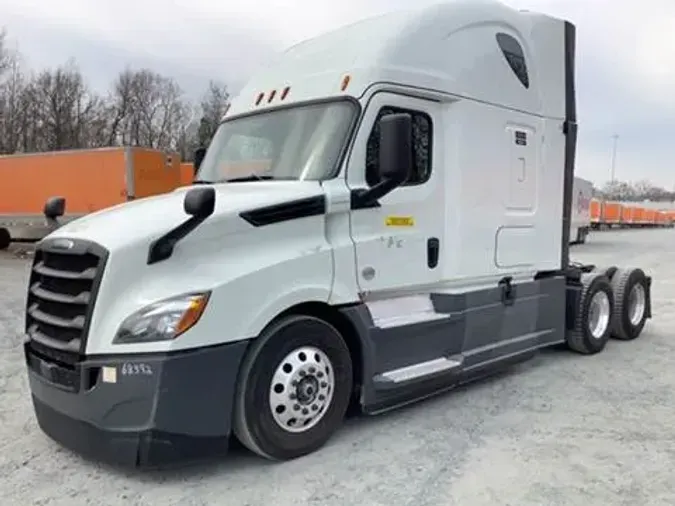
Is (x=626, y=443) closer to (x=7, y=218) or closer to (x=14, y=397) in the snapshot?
(x=14, y=397)

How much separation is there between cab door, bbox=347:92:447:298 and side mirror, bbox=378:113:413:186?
0.24 m

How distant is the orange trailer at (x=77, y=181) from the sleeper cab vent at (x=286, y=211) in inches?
518

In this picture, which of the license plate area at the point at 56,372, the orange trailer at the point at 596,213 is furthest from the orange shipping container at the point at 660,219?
the license plate area at the point at 56,372

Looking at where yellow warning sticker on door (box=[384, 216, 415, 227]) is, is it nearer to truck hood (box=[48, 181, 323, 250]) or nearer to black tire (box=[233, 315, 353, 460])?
truck hood (box=[48, 181, 323, 250])

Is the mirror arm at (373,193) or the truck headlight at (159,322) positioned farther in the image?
the mirror arm at (373,193)

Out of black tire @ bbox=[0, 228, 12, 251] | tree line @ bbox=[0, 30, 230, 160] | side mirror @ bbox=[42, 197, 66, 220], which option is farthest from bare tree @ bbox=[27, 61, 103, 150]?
side mirror @ bbox=[42, 197, 66, 220]

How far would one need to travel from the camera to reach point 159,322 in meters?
3.70

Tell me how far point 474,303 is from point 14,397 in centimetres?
413

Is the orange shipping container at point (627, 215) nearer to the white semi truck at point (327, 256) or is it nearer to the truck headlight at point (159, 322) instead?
the white semi truck at point (327, 256)

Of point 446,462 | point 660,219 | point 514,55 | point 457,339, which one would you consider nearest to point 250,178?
point 457,339

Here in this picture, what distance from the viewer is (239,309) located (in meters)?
3.90

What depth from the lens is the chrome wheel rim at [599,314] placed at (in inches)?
298

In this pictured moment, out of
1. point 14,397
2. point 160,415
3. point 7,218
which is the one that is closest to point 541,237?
point 160,415

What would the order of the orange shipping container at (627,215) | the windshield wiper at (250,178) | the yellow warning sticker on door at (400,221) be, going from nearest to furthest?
the windshield wiper at (250,178)
the yellow warning sticker on door at (400,221)
the orange shipping container at (627,215)
